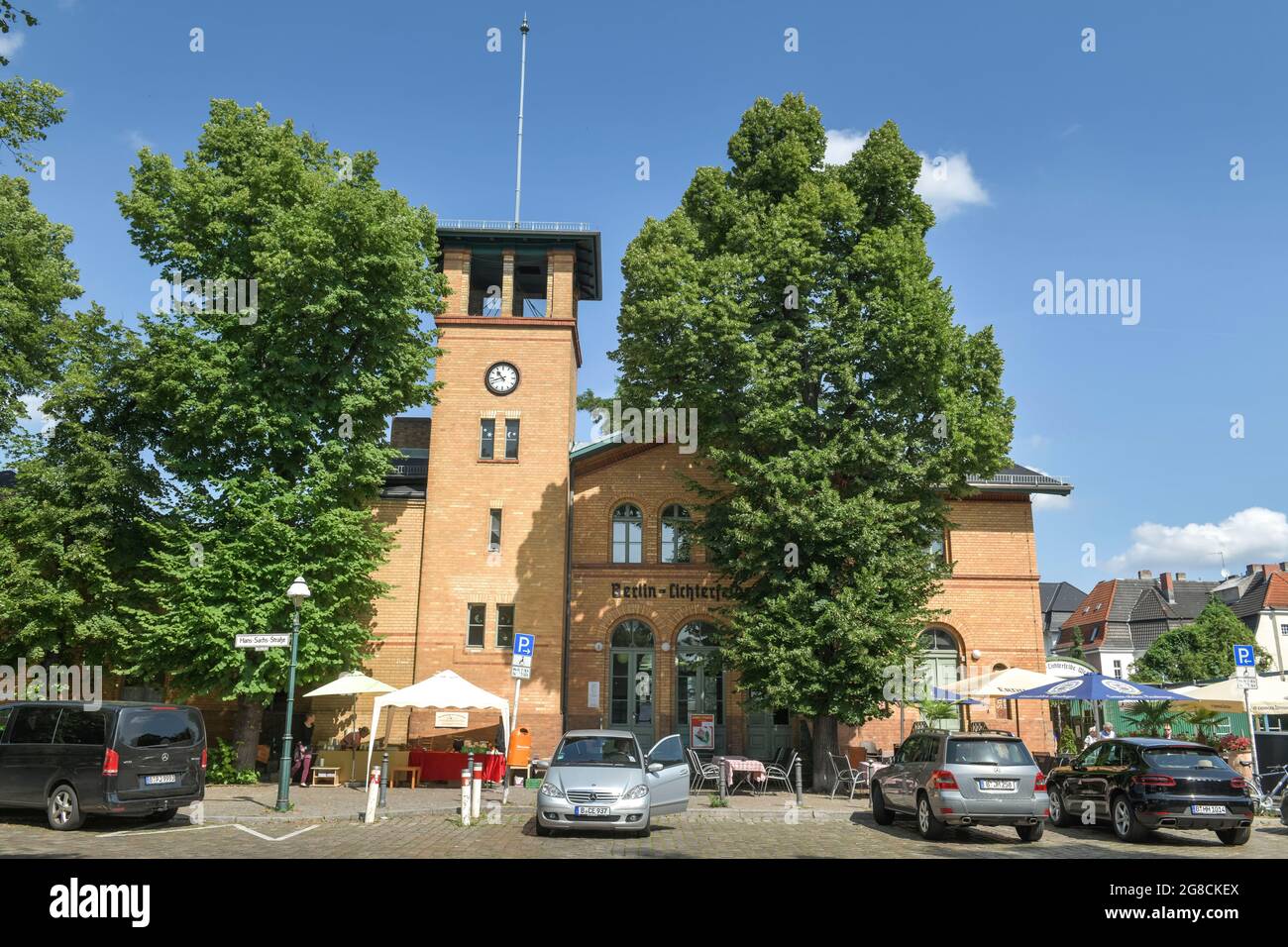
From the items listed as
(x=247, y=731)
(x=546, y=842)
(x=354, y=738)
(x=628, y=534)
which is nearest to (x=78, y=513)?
(x=247, y=731)

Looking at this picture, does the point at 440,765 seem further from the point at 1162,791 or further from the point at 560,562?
the point at 1162,791

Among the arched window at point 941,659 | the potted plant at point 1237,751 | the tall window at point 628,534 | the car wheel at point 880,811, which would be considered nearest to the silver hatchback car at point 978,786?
the car wheel at point 880,811

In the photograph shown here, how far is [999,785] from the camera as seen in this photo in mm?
12930

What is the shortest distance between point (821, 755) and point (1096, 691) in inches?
247

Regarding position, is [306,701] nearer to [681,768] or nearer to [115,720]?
Answer: [115,720]

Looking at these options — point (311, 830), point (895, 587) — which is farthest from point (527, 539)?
point (311, 830)

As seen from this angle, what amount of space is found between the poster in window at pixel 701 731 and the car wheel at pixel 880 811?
27.5 feet

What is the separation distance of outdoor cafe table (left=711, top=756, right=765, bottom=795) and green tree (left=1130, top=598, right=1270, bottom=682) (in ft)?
130

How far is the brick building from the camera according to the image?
81.1 feet

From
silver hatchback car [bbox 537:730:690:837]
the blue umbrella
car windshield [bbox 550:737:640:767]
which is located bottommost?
silver hatchback car [bbox 537:730:690:837]

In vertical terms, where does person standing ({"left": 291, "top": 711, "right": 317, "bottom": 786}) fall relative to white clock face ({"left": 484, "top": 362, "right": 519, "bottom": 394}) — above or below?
below

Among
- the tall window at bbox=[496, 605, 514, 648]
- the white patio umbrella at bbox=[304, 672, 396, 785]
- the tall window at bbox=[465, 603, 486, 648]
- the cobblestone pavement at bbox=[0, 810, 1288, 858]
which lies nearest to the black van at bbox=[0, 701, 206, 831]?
the cobblestone pavement at bbox=[0, 810, 1288, 858]

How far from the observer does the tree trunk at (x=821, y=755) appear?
2069 centimetres

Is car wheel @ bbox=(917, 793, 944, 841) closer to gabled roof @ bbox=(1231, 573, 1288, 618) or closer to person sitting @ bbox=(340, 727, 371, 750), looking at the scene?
person sitting @ bbox=(340, 727, 371, 750)
